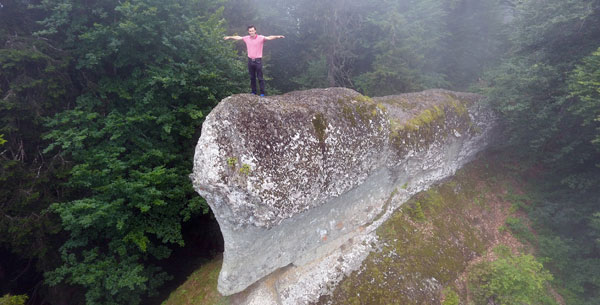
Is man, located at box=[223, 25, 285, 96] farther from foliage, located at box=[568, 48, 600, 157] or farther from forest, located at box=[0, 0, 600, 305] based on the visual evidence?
foliage, located at box=[568, 48, 600, 157]

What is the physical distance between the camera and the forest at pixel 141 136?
300 inches

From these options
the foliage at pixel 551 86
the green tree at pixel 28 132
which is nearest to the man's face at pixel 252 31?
the green tree at pixel 28 132

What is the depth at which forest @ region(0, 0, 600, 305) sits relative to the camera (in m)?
7.63

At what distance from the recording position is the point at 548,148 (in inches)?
434

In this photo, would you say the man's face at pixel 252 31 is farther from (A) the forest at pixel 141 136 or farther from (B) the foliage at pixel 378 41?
(B) the foliage at pixel 378 41

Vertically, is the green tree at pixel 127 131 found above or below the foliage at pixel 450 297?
above

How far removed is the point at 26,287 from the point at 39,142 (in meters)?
5.15

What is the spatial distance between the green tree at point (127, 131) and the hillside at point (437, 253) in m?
2.10

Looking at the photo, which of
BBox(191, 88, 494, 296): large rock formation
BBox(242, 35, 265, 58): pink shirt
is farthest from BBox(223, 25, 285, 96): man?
BBox(191, 88, 494, 296): large rock formation

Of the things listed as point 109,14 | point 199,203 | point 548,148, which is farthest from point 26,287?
point 548,148

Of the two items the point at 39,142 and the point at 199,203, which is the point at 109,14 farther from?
the point at 199,203

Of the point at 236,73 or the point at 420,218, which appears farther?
the point at 236,73

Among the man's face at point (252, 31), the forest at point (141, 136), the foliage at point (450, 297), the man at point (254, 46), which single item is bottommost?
the foliage at point (450, 297)

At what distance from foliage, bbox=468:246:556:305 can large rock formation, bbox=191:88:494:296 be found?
3.08 meters
